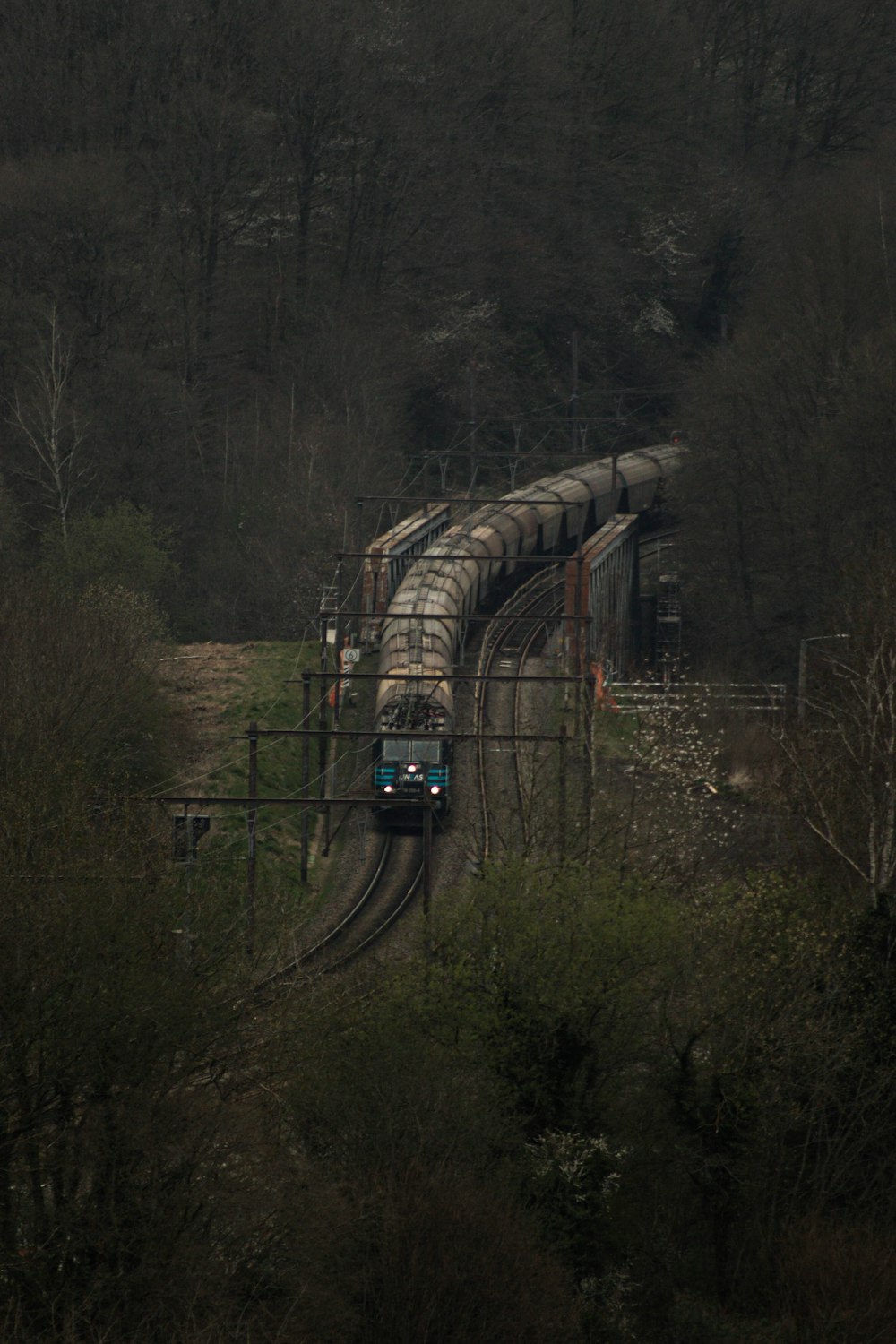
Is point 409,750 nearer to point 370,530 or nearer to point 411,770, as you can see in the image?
point 411,770

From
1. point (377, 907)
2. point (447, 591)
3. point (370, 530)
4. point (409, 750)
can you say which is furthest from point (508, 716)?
point (370, 530)

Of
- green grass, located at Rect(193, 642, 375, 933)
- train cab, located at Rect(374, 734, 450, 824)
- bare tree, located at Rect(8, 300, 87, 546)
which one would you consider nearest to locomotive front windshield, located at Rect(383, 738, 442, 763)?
train cab, located at Rect(374, 734, 450, 824)

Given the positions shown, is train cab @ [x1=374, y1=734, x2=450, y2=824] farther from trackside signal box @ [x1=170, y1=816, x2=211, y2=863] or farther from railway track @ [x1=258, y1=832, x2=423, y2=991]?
trackside signal box @ [x1=170, y1=816, x2=211, y2=863]

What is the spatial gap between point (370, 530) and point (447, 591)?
16.0m

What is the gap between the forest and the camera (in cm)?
2130

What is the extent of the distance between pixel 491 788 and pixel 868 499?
16.2 m

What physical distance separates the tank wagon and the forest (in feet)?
9.59

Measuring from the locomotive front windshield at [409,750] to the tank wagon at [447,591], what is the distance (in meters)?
0.02

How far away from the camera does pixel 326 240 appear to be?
84875 millimetres

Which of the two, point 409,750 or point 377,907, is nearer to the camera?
point 377,907

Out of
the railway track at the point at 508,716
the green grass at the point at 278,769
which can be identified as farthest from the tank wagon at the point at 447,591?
the green grass at the point at 278,769

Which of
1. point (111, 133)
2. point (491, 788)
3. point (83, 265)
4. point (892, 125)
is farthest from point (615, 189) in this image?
point (491, 788)

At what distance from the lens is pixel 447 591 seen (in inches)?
2064

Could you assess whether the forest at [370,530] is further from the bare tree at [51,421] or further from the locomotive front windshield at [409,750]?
the locomotive front windshield at [409,750]
